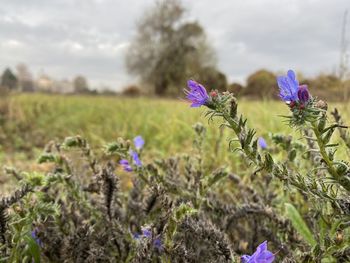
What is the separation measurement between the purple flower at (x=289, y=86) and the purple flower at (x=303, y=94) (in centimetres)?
1

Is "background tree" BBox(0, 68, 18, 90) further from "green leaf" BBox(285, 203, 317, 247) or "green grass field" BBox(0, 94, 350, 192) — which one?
"green leaf" BBox(285, 203, 317, 247)

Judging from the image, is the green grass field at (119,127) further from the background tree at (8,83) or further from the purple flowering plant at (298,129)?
the purple flowering plant at (298,129)

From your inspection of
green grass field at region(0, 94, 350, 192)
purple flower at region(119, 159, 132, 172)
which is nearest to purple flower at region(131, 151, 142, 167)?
purple flower at region(119, 159, 132, 172)

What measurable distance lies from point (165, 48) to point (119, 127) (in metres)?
30.5

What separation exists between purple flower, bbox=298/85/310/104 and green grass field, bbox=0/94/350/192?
238 centimetres

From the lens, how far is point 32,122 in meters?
8.52

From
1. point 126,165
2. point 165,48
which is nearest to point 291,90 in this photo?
point 126,165

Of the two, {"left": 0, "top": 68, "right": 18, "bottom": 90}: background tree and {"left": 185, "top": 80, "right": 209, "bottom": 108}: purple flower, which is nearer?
{"left": 185, "top": 80, "right": 209, "bottom": 108}: purple flower

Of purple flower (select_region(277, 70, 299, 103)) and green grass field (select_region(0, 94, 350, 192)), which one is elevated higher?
purple flower (select_region(277, 70, 299, 103))

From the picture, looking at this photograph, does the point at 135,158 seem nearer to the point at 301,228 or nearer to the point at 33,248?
the point at 33,248

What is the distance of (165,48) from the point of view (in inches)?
1416

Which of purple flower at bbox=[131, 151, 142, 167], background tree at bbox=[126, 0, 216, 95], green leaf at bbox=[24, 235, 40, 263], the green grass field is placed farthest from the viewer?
background tree at bbox=[126, 0, 216, 95]

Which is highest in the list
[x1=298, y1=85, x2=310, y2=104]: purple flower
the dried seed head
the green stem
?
[x1=298, y1=85, x2=310, y2=104]: purple flower

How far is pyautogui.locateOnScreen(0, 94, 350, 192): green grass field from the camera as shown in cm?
434
